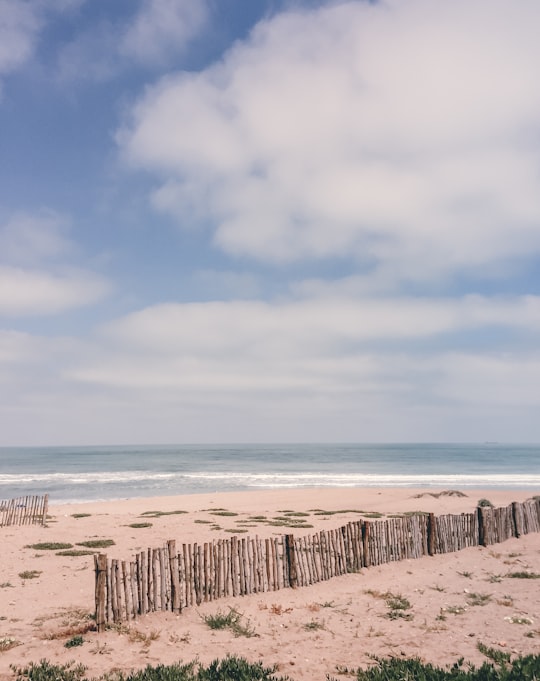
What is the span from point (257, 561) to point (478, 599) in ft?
17.3

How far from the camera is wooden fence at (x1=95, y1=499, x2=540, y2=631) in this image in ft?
33.1

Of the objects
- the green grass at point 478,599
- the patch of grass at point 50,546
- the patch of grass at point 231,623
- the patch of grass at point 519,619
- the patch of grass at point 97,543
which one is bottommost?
the patch of grass at point 97,543

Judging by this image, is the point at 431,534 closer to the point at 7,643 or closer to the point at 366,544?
the point at 366,544

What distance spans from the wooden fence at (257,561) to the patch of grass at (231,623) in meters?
0.92

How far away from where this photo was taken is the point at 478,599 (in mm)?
11461

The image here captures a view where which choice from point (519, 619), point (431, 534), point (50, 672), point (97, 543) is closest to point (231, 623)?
point (50, 672)

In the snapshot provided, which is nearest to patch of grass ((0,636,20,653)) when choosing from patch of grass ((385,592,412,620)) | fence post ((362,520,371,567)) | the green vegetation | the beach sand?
the beach sand

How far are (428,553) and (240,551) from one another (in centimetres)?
719

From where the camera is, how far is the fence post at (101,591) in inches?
376

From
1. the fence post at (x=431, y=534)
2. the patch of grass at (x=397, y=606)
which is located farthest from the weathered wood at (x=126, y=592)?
the fence post at (x=431, y=534)

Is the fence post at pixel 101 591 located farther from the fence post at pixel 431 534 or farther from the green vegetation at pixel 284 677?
the fence post at pixel 431 534

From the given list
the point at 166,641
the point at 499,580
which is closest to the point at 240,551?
the point at 166,641

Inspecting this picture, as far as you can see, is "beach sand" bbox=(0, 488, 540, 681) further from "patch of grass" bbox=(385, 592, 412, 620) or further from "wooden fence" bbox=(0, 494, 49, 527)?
"wooden fence" bbox=(0, 494, 49, 527)

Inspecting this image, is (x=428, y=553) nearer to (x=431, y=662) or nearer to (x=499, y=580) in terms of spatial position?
(x=499, y=580)
